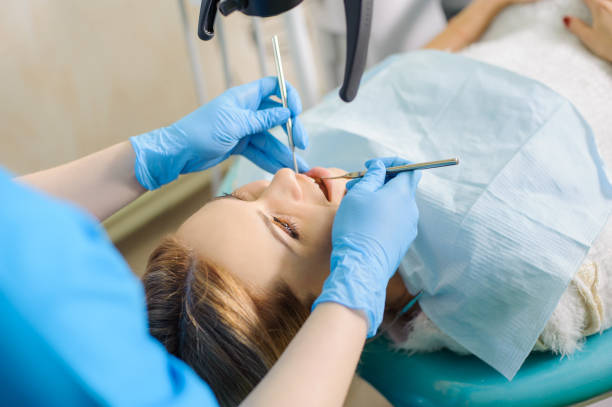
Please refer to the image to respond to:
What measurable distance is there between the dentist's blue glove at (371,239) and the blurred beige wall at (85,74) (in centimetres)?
140

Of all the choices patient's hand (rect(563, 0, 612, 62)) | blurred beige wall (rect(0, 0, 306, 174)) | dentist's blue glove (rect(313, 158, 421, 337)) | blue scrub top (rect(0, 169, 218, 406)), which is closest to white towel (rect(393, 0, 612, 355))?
patient's hand (rect(563, 0, 612, 62))

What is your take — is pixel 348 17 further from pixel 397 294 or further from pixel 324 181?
pixel 397 294

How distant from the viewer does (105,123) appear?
2143 mm

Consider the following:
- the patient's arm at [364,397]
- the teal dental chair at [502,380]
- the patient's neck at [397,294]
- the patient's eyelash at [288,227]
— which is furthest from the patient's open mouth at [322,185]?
the patient's arm at [364,397]

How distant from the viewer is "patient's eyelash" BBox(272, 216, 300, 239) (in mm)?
879

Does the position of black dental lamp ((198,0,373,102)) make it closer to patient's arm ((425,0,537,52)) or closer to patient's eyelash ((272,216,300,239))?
patient's eyelash ((272,216,300,239))

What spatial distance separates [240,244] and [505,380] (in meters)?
0.54

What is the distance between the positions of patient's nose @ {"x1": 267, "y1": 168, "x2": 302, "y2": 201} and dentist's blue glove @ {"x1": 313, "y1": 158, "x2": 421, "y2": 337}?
0.33 feet

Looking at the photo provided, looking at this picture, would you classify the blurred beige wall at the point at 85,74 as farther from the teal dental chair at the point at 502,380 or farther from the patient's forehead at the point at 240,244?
the teal dental chair at the point at 502,380

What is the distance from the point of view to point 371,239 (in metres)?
0.78

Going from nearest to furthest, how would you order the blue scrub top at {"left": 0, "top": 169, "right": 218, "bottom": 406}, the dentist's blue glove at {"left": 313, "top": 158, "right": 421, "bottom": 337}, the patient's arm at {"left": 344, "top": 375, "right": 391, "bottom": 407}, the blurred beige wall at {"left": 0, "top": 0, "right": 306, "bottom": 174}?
1. the blue scrub top at {"left": 0, "top": 169, "right": 218, "bottom": 406}
2. the dentist's blue glove at {"left": 313, "top": 158, "right": 421, "bottom": 337}
3. the patient's arm at {"left": 344, "top": 375, "right": 391, "bottom": 407}
4. the blurred beige wall at {"left": 0, "top": 0, "right": 306, "bottom": 174}

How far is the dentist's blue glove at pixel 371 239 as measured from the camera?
70 cm

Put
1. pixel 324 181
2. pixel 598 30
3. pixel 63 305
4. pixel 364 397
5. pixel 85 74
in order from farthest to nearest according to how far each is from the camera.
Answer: pixel 85 74 → pixel 364 397 → pixel 598 30 → pixel 324 181 → pixel 63 305

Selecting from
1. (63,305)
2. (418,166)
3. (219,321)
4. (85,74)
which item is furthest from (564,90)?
(85,74)
